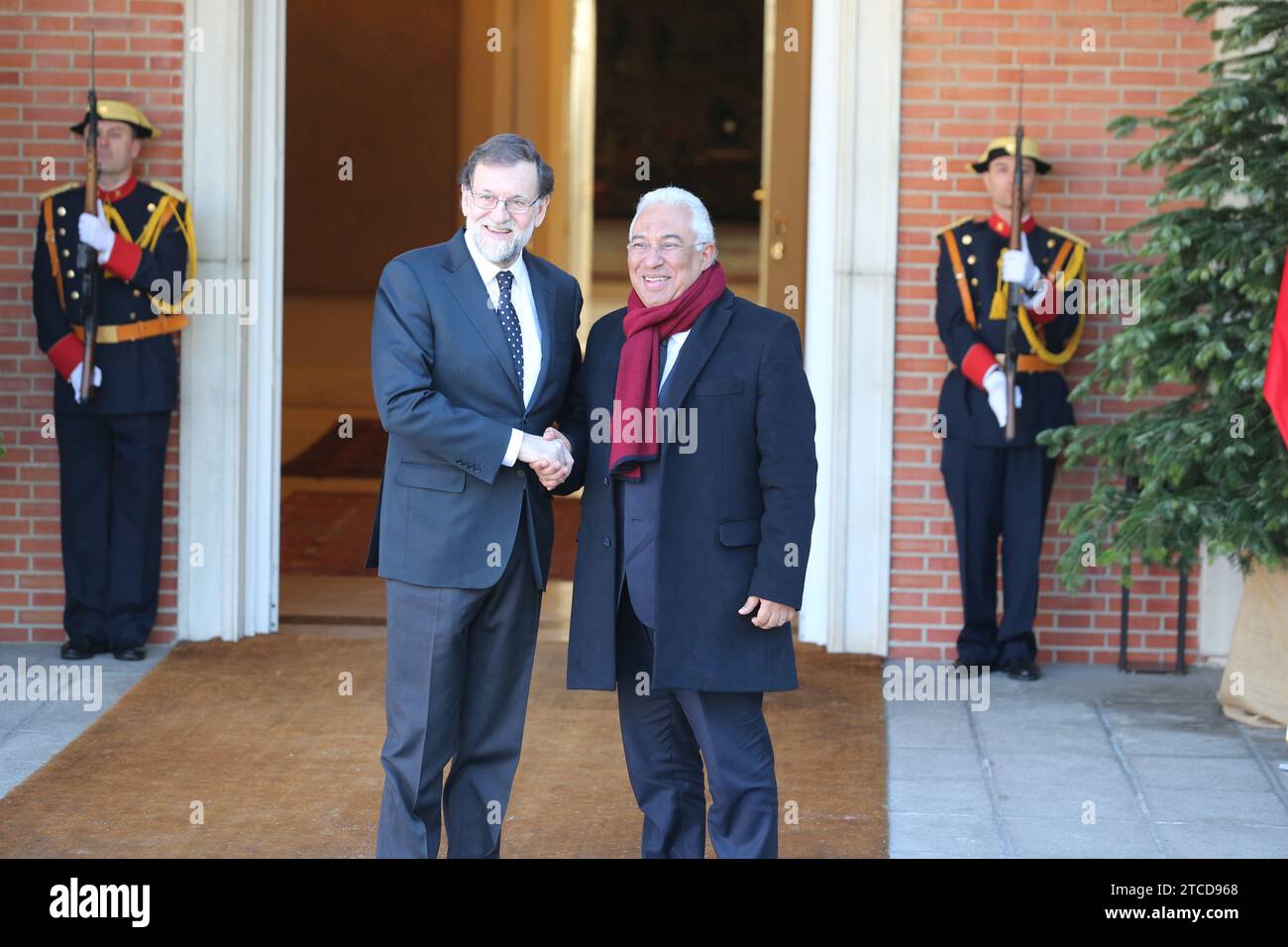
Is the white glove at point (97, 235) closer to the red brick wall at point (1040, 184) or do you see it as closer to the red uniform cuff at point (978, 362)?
the red brick wall at point (1040, 184)

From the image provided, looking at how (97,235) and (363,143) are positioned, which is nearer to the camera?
(97,235)

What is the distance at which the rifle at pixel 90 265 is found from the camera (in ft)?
21.9

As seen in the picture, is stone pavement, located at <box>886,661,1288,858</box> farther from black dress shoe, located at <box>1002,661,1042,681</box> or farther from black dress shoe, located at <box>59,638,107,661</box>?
black dress shoe, located at <box>59,638,107,661</box>

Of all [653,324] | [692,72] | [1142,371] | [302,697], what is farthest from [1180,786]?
[692,72]

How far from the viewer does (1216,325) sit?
612cm

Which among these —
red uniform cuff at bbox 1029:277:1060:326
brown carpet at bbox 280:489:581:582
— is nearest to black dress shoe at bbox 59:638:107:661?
brown carpet at bbox 280:489:581:582

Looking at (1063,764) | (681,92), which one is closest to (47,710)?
(1063,764)

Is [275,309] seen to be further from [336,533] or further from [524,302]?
[524,302]

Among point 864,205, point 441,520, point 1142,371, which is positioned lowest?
point 441,520

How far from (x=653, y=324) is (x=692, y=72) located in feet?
84.5

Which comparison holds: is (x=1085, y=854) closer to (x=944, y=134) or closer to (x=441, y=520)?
(x=441, y=520)

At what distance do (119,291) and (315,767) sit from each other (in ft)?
6.91

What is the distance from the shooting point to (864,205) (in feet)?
23.4

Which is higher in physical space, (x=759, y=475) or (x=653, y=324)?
(x=653, y=324)
